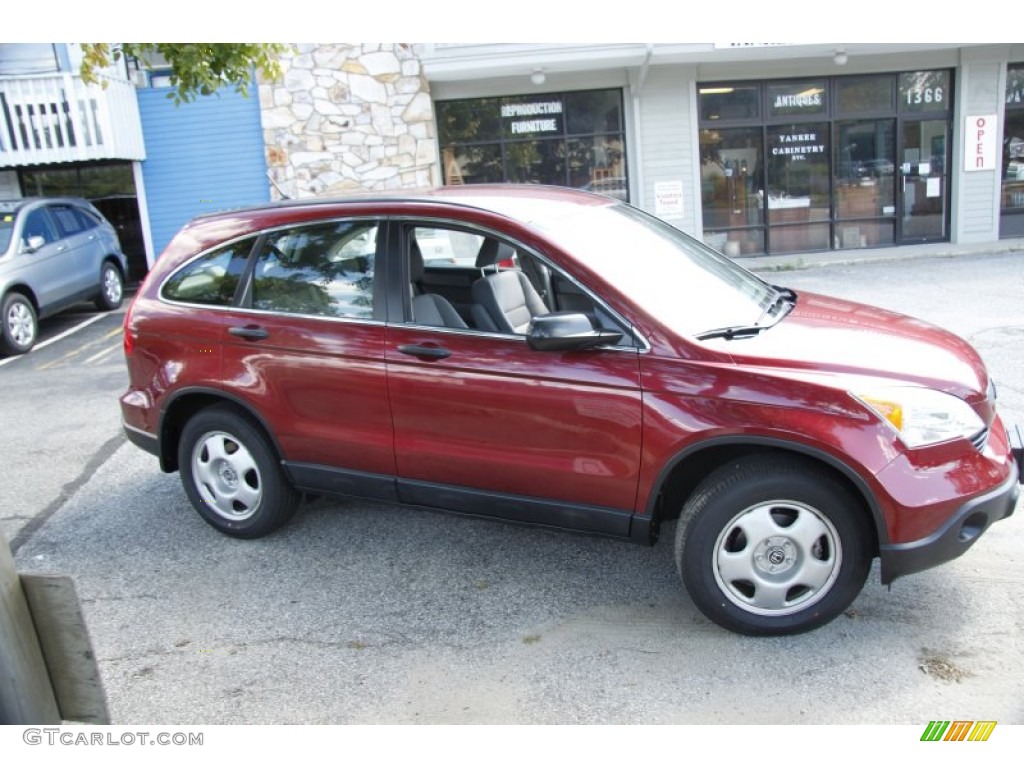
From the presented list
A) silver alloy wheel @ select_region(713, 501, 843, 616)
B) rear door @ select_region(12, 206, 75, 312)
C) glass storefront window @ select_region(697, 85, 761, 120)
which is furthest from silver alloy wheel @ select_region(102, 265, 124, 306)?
silver alloy wheel @ select_region(713, 501, 843, 616)

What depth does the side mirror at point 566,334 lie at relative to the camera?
3.25 meters

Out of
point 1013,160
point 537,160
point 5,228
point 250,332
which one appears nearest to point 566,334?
point 250,332

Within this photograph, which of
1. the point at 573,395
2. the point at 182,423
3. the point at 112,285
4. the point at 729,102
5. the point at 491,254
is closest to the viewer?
the point at 573,395

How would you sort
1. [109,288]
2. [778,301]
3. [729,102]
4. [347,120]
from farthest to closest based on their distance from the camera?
[729,102]
[347,120]
[109,288]
[778,301]

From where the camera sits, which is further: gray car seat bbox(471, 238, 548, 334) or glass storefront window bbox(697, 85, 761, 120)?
glass storefront window bbox(697, 85, 761, 120)

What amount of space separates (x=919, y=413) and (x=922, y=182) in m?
14.3

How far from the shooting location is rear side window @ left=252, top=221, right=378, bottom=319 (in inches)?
154

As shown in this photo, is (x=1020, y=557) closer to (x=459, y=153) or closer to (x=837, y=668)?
(x=837, y=668)

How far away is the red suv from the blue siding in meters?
10.6

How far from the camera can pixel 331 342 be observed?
389 centimetres

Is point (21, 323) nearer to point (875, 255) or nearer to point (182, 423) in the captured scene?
point (182, 423)

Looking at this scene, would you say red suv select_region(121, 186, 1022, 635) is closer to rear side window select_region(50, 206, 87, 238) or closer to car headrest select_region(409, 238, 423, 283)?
car headrest select_region(409, 238, 423, 283)

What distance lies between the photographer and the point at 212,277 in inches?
171

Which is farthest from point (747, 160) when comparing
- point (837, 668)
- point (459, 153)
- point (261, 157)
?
point (837, 668)
